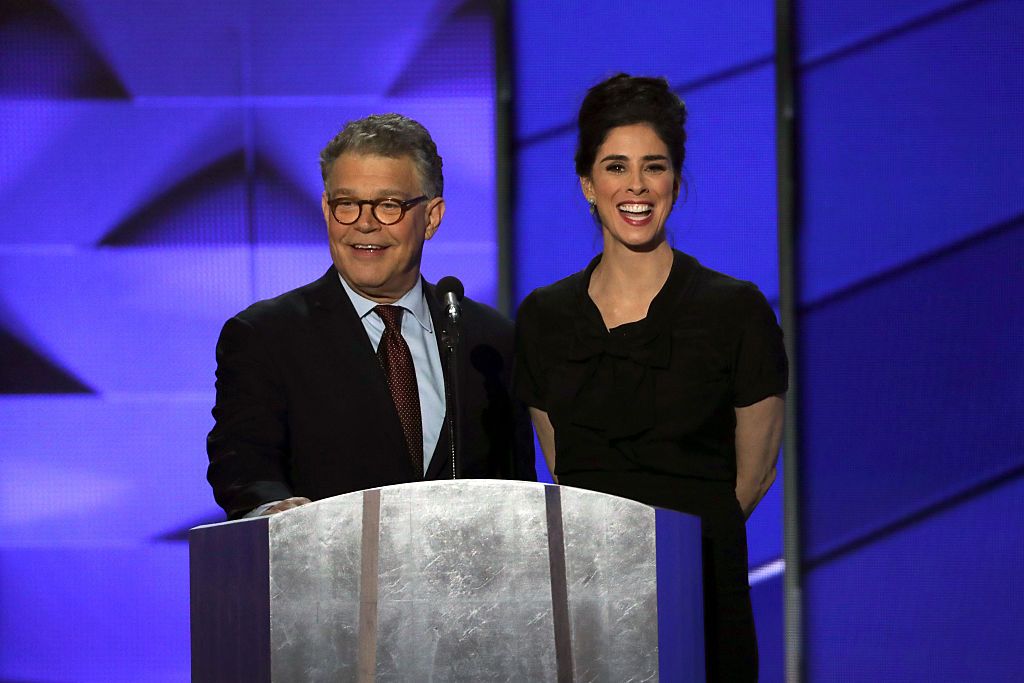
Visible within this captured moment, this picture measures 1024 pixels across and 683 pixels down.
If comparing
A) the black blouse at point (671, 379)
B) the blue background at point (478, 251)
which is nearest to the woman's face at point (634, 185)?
the black blouse at point (671, 379)

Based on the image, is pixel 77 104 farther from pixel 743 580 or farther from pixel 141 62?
pixel 743 580

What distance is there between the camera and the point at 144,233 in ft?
12.6

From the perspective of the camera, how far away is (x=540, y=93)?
387 cm

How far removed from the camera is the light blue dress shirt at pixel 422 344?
220 centimetres

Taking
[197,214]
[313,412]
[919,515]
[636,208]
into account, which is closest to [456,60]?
[197,214]

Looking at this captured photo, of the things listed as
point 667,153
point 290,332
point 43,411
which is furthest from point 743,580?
point 43,411

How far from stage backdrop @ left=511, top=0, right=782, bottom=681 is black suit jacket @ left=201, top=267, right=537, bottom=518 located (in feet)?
5.37

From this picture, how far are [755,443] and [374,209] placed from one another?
813mm

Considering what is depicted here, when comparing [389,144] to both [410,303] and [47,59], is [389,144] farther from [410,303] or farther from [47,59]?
[47,59]

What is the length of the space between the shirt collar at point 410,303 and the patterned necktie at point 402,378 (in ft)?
0.05

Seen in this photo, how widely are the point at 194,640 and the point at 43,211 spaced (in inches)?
109

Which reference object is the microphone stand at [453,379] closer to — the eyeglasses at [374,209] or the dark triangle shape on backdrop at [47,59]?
the eyeglasses at [374,209]

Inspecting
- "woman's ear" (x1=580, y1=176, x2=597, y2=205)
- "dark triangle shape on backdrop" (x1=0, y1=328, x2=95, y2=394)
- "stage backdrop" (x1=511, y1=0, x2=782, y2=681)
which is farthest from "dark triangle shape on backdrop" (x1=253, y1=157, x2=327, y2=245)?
"woman's ear" (x1=580, y1=176, x2=597, y2=205)

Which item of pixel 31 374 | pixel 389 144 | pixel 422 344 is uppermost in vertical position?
pixel 389 144
